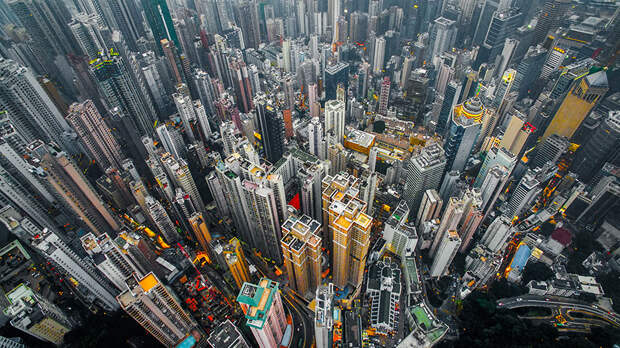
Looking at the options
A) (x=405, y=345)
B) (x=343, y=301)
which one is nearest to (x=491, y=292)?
(x=405, y=345)

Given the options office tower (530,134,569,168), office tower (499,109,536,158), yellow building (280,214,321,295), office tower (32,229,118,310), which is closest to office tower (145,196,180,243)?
office tower (32,229,118,310)

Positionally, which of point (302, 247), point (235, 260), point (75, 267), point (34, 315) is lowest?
point (34, 315)

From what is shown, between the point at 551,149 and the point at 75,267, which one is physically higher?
the point at 75,267

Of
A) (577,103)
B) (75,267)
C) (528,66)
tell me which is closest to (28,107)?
(75,267)

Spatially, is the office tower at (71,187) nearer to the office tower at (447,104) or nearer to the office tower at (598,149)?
the office tower at (447,104)

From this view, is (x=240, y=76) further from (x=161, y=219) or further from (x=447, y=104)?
(x=447, y=104)

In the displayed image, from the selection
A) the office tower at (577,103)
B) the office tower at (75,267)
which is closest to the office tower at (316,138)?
the office tower at (75,267)
